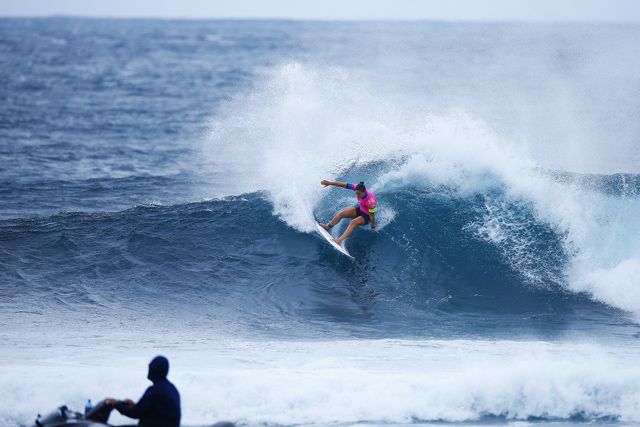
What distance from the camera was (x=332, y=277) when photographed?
15367 mm

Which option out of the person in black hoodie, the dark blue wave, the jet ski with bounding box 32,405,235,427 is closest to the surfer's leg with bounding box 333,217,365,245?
the dark blue wave

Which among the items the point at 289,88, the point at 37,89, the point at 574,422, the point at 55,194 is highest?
the point at 37,89

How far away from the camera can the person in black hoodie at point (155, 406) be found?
25.6ft

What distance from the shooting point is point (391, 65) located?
6066 centimetres

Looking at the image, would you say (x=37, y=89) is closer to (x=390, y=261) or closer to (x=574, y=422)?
(x=390, y=261)

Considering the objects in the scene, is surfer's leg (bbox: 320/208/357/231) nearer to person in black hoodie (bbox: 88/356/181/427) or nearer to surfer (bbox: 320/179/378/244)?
surfer (bbox: 320/179/378/244)

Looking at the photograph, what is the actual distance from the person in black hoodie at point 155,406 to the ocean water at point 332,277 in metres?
2.01

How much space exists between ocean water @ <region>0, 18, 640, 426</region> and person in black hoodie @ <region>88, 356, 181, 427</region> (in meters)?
2.01

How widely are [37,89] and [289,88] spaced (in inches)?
1366

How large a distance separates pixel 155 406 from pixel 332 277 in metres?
7.79

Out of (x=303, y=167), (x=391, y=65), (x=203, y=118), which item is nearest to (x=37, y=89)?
(x=203, y=118)

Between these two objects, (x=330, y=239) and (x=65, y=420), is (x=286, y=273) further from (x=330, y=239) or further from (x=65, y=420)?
(x=65, y=420)

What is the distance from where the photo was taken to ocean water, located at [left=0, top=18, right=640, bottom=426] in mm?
10359

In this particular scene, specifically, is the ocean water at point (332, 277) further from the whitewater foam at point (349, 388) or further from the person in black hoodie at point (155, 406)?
the person in black hoodie at point (155, 406)
